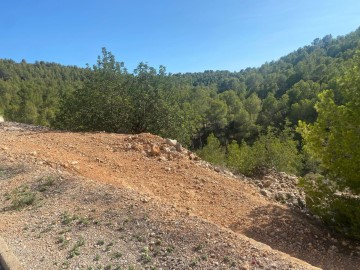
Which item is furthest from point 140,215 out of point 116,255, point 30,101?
point 30,101

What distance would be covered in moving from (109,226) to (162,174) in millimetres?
2905

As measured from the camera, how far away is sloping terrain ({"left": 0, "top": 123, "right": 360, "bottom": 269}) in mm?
4625

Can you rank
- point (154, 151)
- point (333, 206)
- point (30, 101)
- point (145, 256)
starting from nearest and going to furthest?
point (145, 256), point (333, 206), point (154, 151), point (30, 101)

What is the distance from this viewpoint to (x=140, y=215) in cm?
562

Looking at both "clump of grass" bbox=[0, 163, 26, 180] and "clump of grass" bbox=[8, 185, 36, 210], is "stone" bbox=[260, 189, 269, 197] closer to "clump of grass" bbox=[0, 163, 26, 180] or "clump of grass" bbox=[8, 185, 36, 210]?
"clump of grass" bbox=[8, 185, 36, 210]

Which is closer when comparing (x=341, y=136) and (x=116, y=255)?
(x=116, y=255)

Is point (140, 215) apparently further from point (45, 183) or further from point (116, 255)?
point (45, 183)

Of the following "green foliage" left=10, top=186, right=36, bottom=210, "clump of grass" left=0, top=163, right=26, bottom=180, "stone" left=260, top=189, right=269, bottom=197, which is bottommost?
"stone" left=260, top=189, right=269, bottom=197

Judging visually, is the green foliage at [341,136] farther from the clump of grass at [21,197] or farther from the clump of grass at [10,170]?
the clump of grass at [10,170]

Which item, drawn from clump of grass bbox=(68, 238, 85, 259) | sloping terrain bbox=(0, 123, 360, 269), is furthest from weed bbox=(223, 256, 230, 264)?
clump of grass bbox=(68, 238, 85, 259)

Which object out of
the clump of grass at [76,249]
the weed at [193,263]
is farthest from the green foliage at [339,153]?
the clump of grass at [76,249]

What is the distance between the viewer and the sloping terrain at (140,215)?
4.62 m

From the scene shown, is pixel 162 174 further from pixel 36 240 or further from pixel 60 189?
pixel 36 240

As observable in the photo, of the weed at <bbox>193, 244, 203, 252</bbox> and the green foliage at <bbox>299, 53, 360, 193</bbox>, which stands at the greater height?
the green foliage at <bbox>299, 53, 360, 193</bbox>
